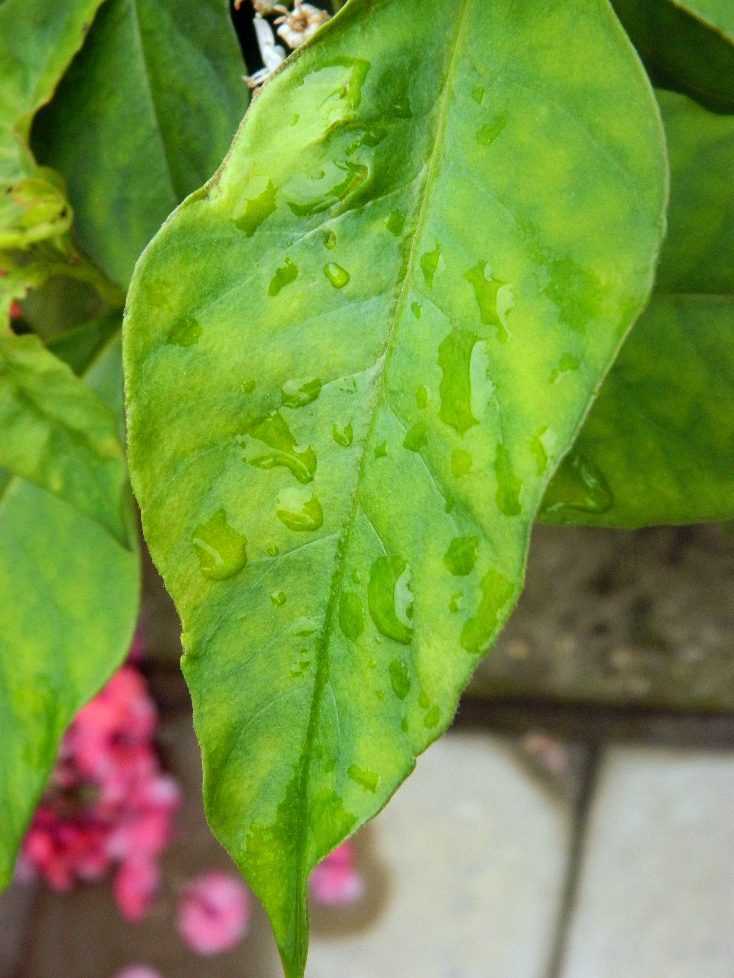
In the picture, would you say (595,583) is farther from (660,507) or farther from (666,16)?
(666,16)

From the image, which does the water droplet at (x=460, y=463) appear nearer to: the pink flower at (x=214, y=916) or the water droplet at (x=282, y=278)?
the water droplet at (x=282, y=278)

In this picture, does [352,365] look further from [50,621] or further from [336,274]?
[50,621]

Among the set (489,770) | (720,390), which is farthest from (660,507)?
(489,770)

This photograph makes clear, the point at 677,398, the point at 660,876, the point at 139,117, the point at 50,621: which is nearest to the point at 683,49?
the point at 677,398

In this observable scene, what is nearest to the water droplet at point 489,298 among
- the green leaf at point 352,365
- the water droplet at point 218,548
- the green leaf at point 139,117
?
the green leaf at point 352,365

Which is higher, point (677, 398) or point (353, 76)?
point (353, 76)
